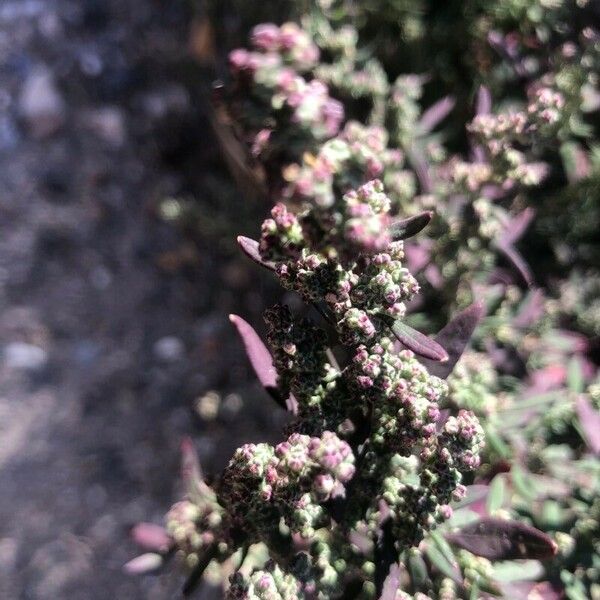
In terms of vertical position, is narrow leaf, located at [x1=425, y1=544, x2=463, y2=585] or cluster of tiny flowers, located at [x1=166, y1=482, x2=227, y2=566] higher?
cluster of tiny flowers, located at [x1=166, y1=482, x2=227, y2=566]

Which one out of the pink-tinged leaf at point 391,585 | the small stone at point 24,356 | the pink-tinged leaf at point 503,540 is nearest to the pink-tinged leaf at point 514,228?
the pink-tinged leaf at point 503,540

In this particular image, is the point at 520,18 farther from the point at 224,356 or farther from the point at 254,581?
the point at 254,581

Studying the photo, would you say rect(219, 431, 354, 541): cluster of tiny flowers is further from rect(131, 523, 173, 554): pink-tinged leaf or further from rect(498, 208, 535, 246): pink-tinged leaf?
rect(498, 208, 535, 246): pink-tinged leaf

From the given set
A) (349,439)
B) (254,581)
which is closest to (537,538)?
(349,439)

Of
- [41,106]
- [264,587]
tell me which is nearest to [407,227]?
[264,587]

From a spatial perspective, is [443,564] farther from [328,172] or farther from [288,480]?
[328,172]

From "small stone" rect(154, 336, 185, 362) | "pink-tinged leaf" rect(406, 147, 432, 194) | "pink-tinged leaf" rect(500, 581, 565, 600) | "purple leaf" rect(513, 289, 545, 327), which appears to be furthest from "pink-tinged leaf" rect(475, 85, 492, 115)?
"small stone" rect(154, 336, 185, 362)
